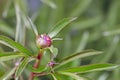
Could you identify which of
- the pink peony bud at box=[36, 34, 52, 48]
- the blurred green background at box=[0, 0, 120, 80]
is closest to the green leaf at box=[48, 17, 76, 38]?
the pink peony bud at box=[36, 34, 52, 48]

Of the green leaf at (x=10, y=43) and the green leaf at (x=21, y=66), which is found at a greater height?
the green leaf at (x=10, y=43)

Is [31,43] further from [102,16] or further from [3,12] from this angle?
[102,16]

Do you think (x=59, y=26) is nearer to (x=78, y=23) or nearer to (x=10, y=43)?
(x=10, y=43)

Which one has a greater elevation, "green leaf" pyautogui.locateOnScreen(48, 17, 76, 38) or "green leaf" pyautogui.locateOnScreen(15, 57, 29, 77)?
"green leaf" pyautogui.locateOnScreen(48, 17, 76, 38)

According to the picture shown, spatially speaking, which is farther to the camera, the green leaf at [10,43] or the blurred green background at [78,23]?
the blurred green background at [78,23]

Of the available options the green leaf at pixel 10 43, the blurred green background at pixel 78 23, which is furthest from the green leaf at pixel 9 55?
the blurred green background at pixel 78 23

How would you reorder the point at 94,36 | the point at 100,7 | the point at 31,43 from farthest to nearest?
the point at 100,7 < the point at 94,36 < the point at 31,43

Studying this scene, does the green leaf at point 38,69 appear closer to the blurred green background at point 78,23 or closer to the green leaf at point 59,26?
the green leaf at point 59,26

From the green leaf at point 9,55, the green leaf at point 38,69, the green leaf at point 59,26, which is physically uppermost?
the green leaf at point 59,26

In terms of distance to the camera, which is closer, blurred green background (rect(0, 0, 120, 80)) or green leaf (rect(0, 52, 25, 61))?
green leaf (rect(0, 52, 25, 61))

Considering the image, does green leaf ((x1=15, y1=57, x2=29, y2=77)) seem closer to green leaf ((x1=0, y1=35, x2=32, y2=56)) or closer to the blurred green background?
green leaf ((x1=0, y1=35, x2=32, y2=56))

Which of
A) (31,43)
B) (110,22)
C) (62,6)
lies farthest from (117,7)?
(31,43)
